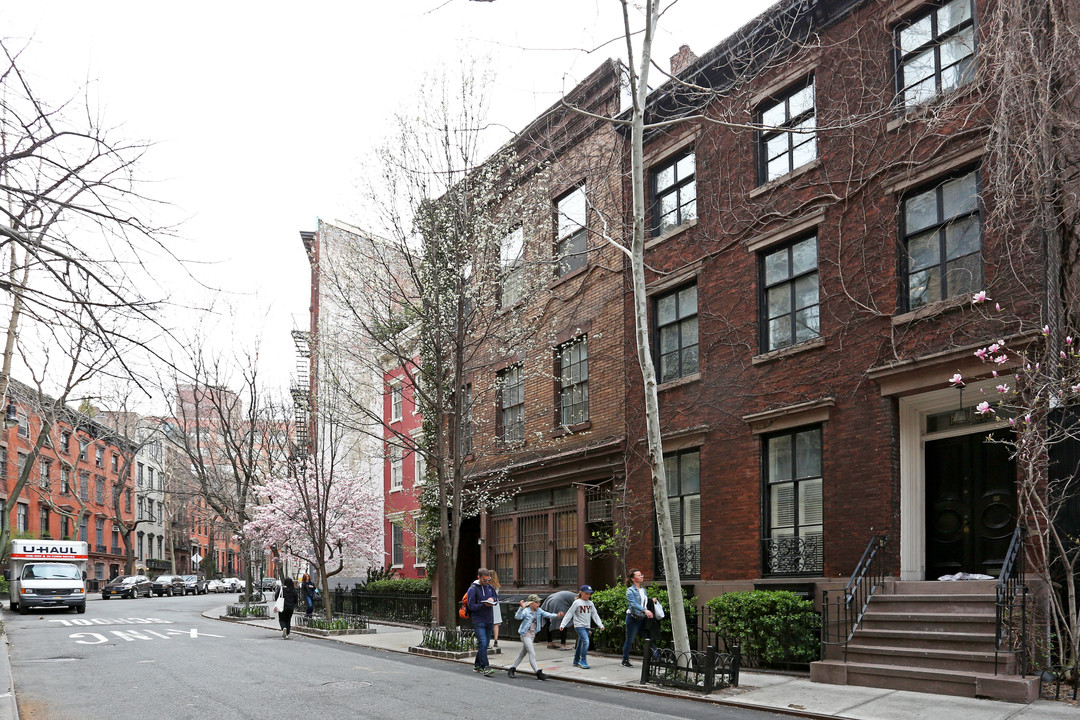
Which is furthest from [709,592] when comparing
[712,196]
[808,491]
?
[712,196]

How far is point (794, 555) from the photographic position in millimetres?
15469

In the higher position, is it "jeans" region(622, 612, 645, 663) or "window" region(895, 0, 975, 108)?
"window" region(895, 0, 975, 108)

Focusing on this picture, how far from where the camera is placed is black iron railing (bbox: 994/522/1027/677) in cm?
1067

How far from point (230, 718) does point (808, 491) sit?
9678mm

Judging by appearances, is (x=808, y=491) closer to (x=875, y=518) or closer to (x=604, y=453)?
(x=875, y=518)

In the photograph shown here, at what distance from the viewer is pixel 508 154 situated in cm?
2238

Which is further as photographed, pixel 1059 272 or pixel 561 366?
pixel 561 366

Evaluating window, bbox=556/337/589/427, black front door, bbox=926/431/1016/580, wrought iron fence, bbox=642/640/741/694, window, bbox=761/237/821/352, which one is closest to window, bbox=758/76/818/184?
window, bbox=761/237/821/352

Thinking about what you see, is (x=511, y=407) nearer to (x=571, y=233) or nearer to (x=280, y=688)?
(x=571, y=233)

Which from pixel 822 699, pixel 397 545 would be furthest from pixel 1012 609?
pixel 397 545

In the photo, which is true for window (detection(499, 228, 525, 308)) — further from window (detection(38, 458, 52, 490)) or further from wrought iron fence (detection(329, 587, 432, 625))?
window (detection(38, 458, 52, 490))

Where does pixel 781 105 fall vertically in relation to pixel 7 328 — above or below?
above

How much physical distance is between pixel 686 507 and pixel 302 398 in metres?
15.8

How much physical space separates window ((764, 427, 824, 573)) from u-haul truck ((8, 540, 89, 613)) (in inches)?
1188
